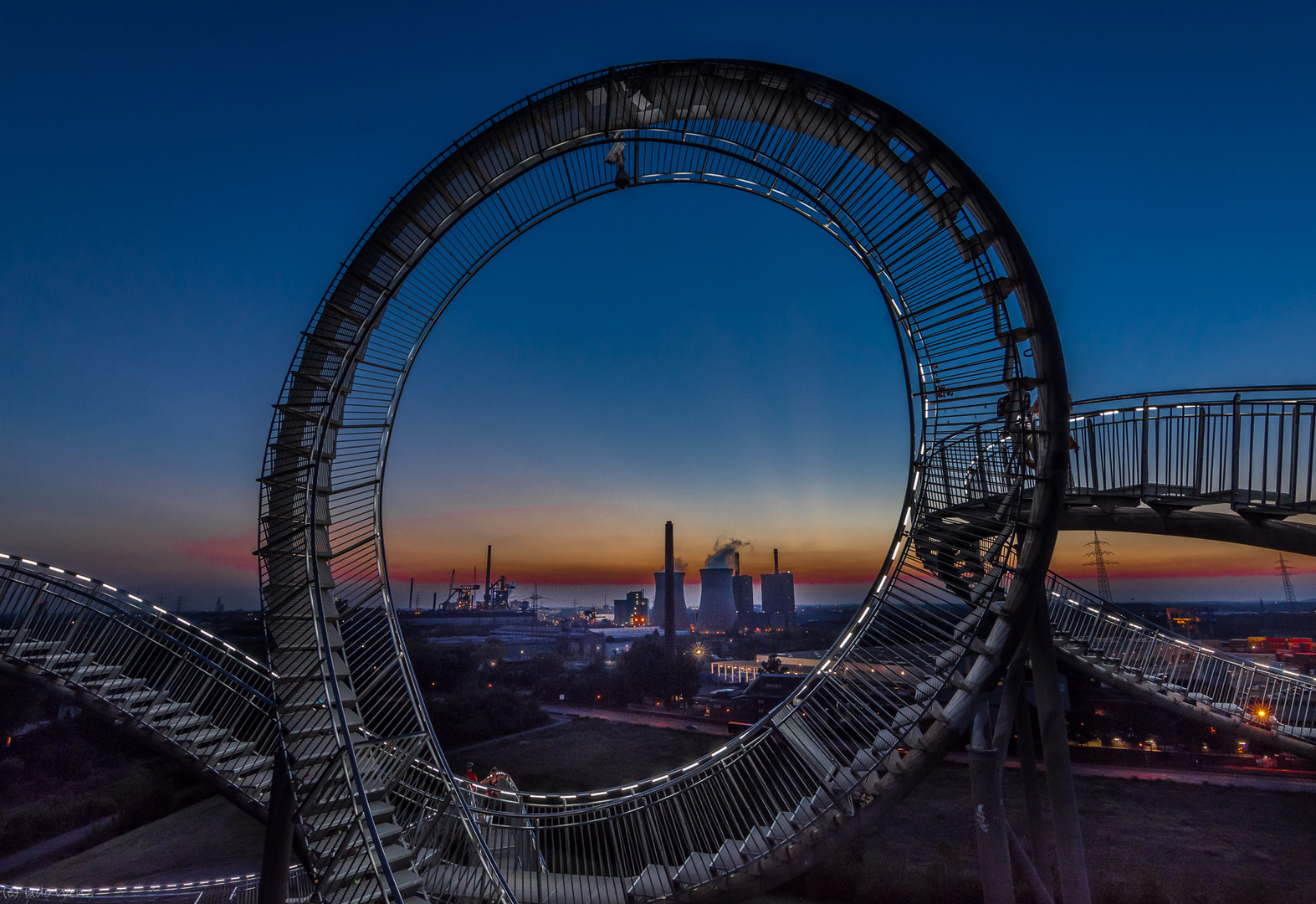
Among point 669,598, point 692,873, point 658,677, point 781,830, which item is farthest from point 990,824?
point 669,598

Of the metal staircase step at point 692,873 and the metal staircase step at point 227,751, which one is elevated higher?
the metal staircase step at point 227,751

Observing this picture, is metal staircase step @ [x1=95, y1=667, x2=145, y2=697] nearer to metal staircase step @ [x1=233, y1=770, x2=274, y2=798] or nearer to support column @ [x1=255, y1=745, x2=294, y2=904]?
metal staircase step @ [x1=233, y1=770, x2=274, y2=798]

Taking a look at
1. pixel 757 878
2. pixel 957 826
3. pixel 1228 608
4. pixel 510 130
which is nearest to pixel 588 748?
pixel 957 826

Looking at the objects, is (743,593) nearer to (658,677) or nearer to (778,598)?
(778,598)

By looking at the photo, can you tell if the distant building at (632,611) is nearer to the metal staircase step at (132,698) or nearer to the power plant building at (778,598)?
the power plant building at (778,598)

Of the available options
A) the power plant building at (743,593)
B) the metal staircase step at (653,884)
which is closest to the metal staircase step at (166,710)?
the metal staircase step at (653,884)

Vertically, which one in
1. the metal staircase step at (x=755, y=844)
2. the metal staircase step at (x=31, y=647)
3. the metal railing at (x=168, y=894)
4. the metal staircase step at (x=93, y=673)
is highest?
the metal staircase step at (x=31, y=647)

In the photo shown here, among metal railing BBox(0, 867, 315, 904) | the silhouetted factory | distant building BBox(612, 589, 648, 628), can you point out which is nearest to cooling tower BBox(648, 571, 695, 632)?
the silhouetted factory
